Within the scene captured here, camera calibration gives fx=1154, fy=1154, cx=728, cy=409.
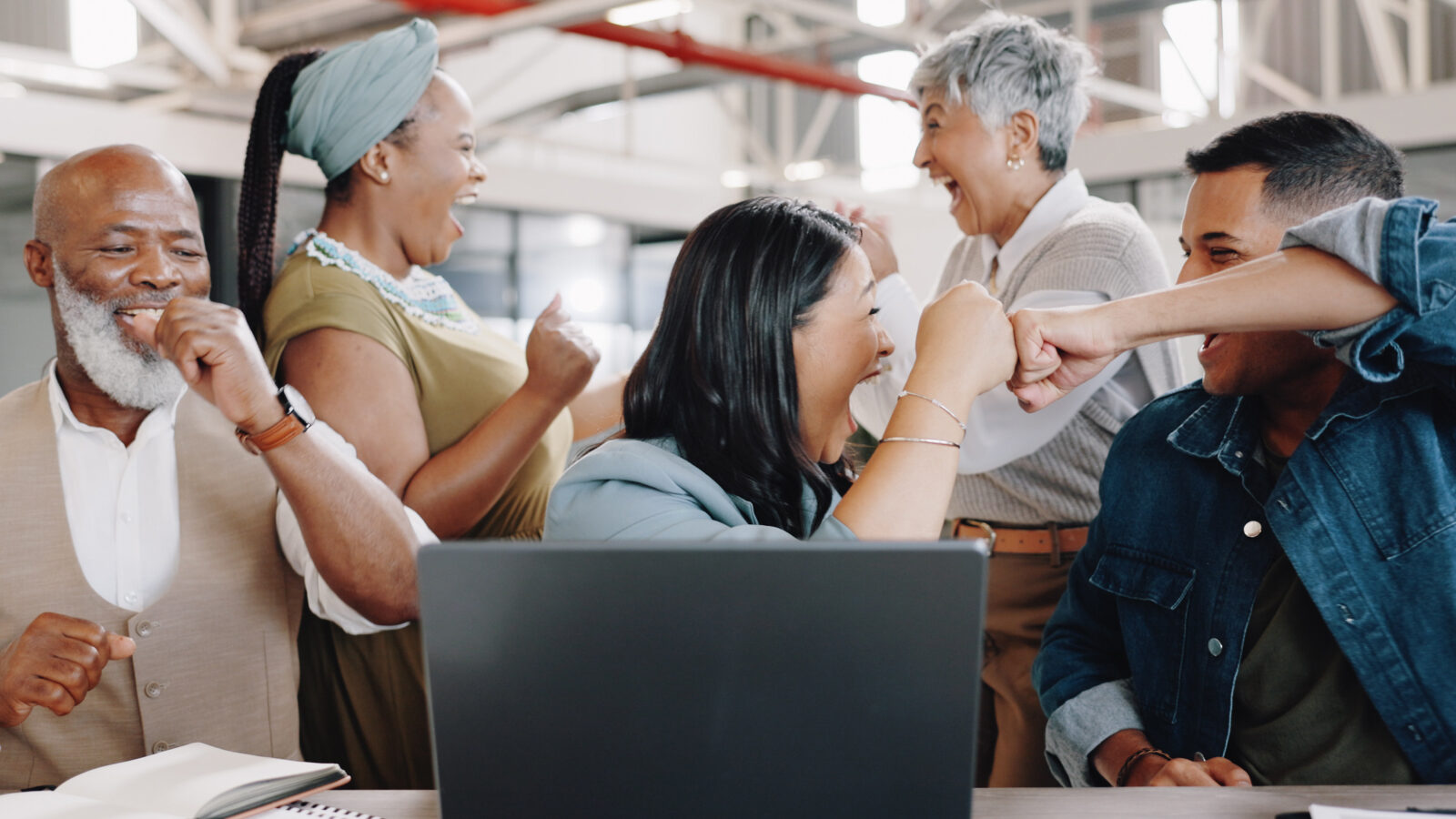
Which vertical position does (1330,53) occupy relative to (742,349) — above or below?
above

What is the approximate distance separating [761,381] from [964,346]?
242mm

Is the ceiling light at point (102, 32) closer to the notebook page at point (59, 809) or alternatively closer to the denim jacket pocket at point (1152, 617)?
the notebook page at point (59, 809)

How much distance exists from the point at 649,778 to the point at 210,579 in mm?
1056

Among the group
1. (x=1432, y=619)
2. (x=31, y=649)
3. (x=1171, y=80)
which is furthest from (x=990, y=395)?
(x=1171, y=80)

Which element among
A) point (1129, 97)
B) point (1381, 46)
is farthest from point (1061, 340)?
point (1129, 97)

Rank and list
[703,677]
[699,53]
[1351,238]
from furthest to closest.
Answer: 1. [699,53]
2. [1351,238]
3. [703,677]

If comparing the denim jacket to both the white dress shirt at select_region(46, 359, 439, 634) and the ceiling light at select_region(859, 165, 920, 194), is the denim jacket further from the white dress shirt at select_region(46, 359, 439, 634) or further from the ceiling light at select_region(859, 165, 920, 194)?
the ceiling light at select_region(859, 165, 920, 194)

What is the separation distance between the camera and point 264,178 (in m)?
2.00

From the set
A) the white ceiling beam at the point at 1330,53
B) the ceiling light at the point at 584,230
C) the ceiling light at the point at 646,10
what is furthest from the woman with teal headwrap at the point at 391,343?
the white ceiling beam at the point at 1330,53

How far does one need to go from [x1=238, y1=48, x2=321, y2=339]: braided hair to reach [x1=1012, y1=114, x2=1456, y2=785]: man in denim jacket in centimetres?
134

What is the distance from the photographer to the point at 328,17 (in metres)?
7.21

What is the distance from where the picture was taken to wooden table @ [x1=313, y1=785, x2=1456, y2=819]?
111 cm

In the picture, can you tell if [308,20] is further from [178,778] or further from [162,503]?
[178,778]

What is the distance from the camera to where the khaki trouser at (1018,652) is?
2.12 meters
